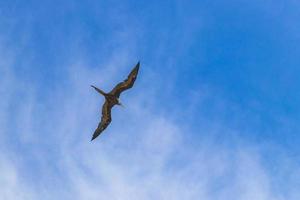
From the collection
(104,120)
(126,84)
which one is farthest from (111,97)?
(104,120)

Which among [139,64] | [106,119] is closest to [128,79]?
[139,64]

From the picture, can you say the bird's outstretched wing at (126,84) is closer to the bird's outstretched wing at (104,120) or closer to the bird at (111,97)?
the bird at (111,97)

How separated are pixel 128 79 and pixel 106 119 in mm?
9047

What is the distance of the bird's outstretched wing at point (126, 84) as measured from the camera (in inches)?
3056

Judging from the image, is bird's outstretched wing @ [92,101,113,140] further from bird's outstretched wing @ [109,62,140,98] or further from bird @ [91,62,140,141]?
bird's outstretched wing @ [109,62,140,98]

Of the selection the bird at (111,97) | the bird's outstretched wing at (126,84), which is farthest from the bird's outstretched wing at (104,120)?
the bird's outstretched wing at (126,84)

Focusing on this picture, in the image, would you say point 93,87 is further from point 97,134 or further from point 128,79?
point 97,134

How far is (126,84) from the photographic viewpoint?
7869cm

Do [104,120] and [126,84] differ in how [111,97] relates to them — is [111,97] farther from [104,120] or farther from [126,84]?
[104,120]

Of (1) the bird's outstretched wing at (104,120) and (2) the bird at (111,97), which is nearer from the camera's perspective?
(2) the bird at (111,97)

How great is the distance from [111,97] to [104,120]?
16.3 ft

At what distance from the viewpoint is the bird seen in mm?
77812

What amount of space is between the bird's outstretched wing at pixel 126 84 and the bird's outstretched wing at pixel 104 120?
10.2 ft

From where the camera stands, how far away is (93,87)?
77562mm
